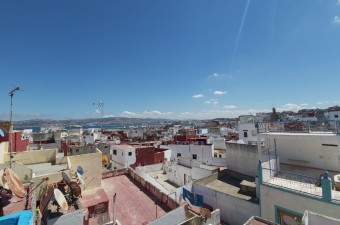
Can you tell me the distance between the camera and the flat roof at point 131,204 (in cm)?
1335

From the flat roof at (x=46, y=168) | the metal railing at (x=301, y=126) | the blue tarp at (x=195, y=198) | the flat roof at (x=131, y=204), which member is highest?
the metal railing at (x=301, y=126)

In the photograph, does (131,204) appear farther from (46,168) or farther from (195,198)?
(46,168)

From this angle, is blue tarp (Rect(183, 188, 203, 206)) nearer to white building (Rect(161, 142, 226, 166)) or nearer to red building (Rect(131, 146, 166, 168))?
white building (Rect(161, 142, 226, 166))

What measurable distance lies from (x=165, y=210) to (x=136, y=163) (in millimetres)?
21390

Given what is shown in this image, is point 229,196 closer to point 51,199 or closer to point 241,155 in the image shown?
point 241,155

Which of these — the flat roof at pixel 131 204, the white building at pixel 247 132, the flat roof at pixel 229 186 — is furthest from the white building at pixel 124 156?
the white building at pixel 247 132

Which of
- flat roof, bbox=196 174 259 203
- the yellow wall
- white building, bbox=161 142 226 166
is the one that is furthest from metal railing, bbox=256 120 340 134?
white building, bbox=161 142 226 166

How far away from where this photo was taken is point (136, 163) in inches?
1356

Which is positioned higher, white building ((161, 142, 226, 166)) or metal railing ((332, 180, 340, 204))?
metal railing ((332, 180, 340, 204))

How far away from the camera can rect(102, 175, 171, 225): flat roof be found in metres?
13.4

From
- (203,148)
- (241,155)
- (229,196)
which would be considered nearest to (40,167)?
(229,196)

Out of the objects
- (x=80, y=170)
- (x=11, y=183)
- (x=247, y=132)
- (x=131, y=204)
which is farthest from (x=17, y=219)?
(x=247, y=132)

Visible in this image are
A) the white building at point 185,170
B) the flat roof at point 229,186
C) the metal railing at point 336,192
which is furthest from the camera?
the white building at point 185,170

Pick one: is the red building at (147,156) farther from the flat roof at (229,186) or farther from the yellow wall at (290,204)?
the yellow wall at (290,204)
